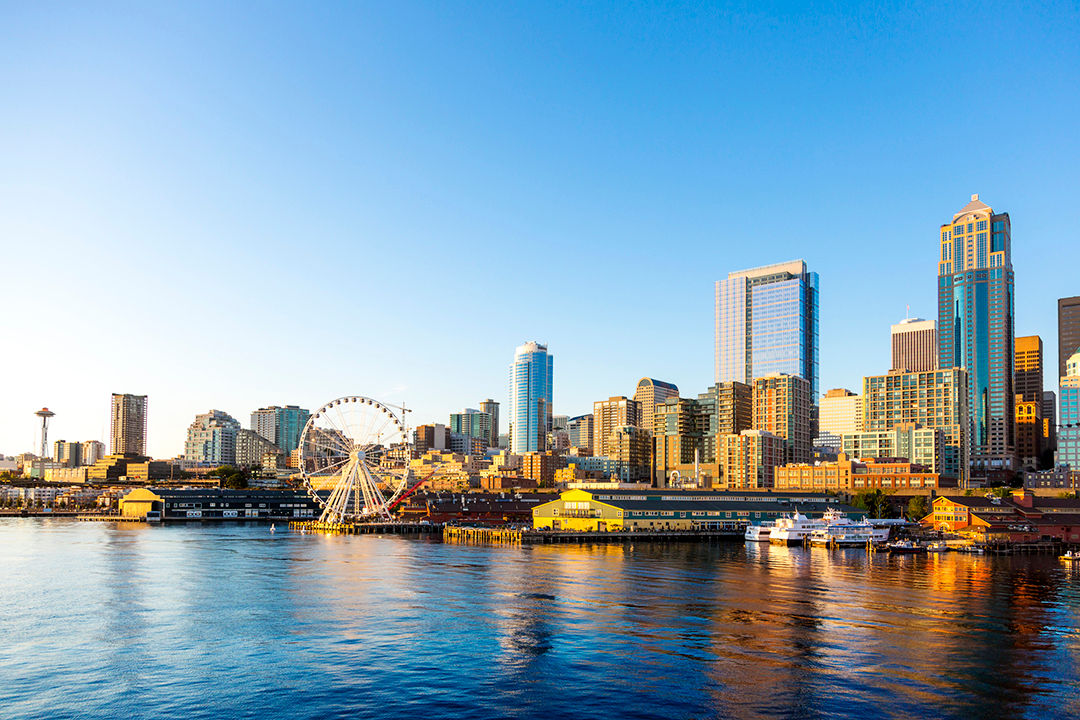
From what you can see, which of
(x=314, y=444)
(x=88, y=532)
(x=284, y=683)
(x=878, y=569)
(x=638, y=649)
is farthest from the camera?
(x=314, y=444)

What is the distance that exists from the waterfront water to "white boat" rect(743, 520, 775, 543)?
39.5 metres

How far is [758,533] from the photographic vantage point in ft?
434

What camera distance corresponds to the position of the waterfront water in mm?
40000

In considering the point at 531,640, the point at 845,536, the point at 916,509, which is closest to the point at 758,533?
the point at 845,536

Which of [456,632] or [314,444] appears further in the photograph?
[314,444]

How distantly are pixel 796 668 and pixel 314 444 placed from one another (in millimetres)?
121432

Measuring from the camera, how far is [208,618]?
193ft

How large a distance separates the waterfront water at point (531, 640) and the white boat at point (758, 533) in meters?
39.5

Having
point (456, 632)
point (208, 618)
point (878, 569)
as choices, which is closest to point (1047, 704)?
point (456, 632)

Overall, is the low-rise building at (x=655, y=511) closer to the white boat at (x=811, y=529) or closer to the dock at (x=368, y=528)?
the white boat at (x=811, y=529)

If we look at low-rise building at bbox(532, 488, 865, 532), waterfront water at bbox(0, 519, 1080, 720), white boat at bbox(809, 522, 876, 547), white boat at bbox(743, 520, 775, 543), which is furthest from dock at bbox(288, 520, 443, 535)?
white boat at bbox(809, 522, 876, 547)

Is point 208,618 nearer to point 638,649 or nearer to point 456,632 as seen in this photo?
point 456,632

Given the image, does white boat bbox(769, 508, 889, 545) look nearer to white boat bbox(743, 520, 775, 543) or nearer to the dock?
white boat bbox(743, 520, 775, 543)

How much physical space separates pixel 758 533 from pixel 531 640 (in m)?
86.9
